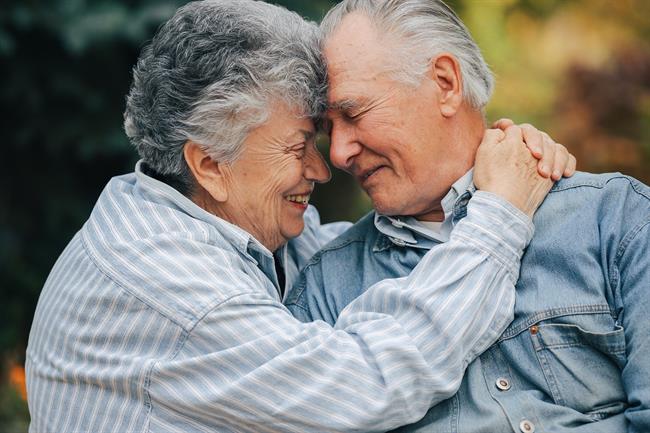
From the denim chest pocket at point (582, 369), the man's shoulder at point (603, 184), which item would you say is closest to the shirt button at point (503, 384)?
the denim chest pocket at point (582, 369)

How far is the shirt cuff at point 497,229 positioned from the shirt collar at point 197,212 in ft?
2.05

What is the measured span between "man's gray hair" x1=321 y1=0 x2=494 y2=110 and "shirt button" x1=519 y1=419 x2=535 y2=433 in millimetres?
1035

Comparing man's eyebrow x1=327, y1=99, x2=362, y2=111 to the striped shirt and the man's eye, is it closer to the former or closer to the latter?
the man's eye

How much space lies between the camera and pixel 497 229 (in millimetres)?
2408

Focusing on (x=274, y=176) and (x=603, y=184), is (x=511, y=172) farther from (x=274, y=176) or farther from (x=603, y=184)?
(x=274, y=176)

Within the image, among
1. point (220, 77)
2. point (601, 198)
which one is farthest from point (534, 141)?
point (220, 77)

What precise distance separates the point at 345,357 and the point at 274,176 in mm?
703

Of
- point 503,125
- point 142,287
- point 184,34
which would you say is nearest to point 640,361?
point 503,125

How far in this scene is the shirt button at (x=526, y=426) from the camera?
91.2 inches

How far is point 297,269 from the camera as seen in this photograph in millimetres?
3100

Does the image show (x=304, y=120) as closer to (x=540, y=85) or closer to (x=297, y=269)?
(x=297, y=269)

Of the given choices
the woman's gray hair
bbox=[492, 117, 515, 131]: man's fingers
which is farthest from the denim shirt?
the woman's gray hair

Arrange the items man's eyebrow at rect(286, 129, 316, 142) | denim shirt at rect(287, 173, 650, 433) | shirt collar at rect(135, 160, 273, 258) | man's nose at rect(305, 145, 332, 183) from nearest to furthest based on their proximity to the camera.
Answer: denim shirt at rect(287, 173, 650, 433) < shirt collar at rect(135, 160, 273, 258) < man's eyebrow at rect(286, 129, 316, 142) < man's nose at rect(305, 145, 332, 183)

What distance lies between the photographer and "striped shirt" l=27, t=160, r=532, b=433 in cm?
223
